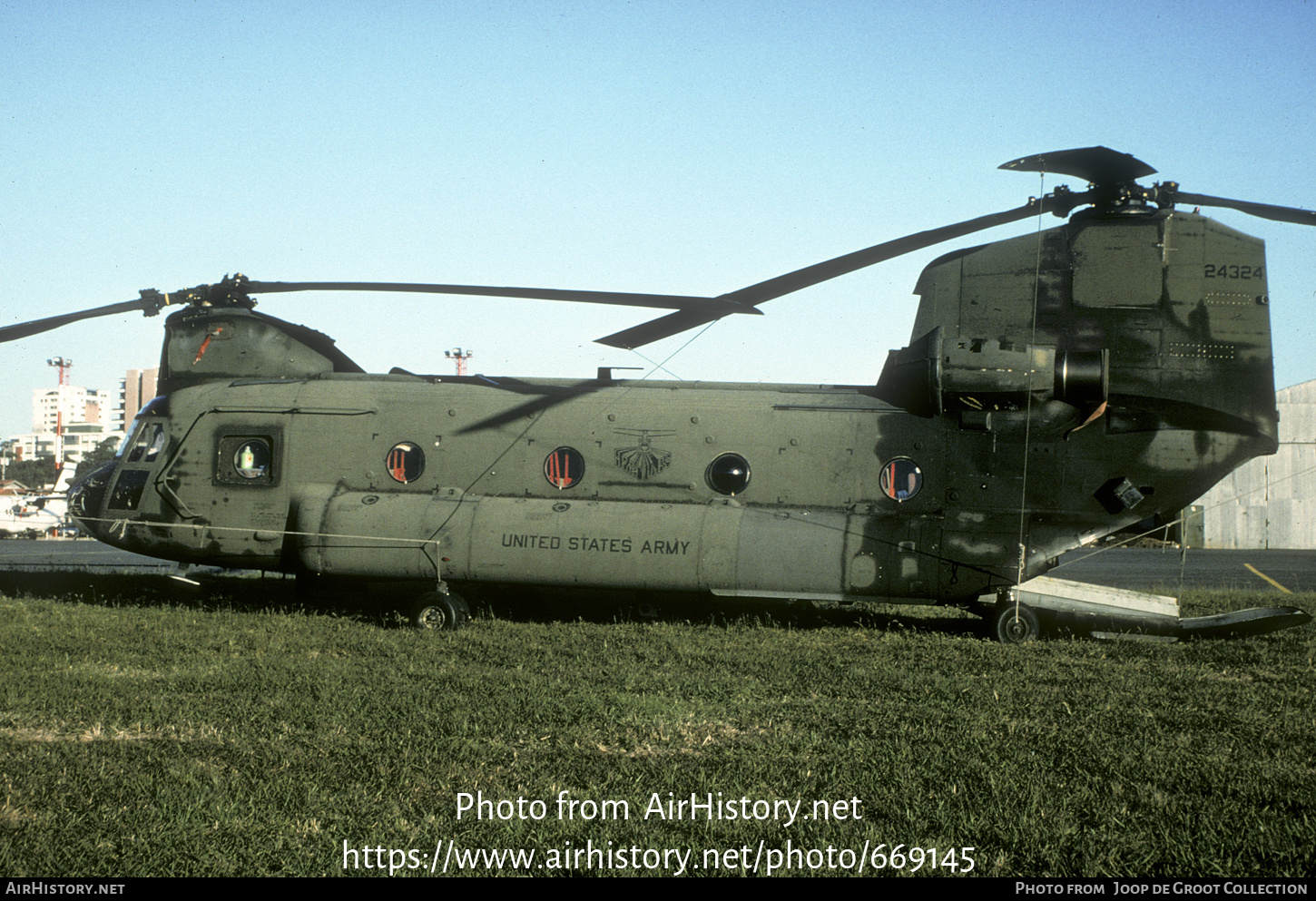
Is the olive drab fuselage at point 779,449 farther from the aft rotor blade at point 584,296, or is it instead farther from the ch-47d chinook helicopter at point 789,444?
the aft rotor blade at point 584,296

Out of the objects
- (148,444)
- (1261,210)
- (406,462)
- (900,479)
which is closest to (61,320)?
(148,444)

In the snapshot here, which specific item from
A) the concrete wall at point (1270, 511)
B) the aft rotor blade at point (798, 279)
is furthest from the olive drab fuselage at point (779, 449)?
the concrete wall at point (1270, 511)

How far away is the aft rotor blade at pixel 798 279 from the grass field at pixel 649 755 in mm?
3304

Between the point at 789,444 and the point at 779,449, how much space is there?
14cm

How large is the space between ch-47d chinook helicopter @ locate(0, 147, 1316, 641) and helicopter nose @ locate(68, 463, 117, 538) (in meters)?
0.05

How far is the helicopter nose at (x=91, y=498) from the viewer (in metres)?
13.7

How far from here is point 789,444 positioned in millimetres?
12336

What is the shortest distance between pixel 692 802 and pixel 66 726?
4.67 meters

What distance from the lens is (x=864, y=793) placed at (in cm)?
563

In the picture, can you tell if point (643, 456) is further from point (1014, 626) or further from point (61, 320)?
point (61, 320)

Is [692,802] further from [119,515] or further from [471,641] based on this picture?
[119,515]

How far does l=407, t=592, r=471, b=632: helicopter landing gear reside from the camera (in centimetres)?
1206

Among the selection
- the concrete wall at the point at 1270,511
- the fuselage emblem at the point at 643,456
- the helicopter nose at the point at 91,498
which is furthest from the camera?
the concrete wall at the point at 1270,511

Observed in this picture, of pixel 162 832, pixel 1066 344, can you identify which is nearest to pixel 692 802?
pixel 162 832
